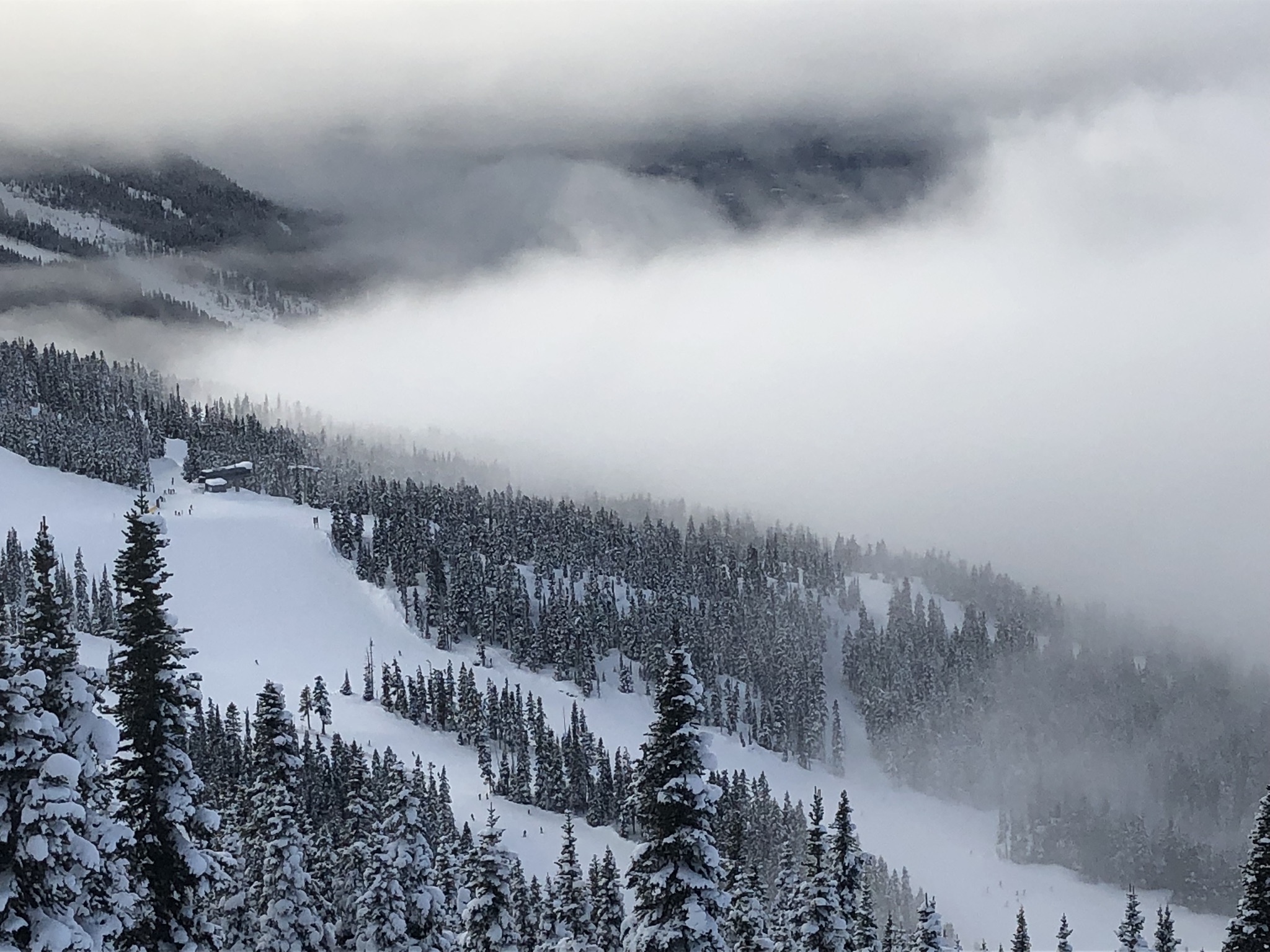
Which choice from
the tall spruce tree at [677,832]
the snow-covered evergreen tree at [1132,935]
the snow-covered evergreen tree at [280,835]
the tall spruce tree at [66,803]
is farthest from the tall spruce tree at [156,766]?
the snow-covered evergreen tree at [1132,935]

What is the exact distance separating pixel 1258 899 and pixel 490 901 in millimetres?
27919

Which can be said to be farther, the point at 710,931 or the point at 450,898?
the point at 450,898

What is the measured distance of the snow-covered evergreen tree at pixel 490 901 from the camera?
41.6 metres

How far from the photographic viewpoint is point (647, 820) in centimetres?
2881

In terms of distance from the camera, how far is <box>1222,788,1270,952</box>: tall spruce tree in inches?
1278

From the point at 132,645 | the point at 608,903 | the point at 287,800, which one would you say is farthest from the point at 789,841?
the point at 132,645

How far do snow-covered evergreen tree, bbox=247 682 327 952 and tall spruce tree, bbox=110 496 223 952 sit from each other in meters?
10.3

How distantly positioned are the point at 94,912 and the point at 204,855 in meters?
5.77

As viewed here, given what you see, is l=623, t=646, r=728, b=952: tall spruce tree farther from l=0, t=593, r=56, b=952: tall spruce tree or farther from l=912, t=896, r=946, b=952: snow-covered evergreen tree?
l=912, t=896, r=946, b=952: snow-covered evergreen tree

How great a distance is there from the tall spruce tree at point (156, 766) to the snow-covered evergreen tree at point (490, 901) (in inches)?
595

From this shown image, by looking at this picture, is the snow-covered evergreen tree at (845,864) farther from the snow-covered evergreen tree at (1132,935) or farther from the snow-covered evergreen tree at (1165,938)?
the snow-covered evergreen tree at (1132,935)

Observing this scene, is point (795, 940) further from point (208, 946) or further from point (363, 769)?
point (208, 946)

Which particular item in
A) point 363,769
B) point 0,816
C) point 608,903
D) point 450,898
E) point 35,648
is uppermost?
point 35,648

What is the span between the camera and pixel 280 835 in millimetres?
39219
